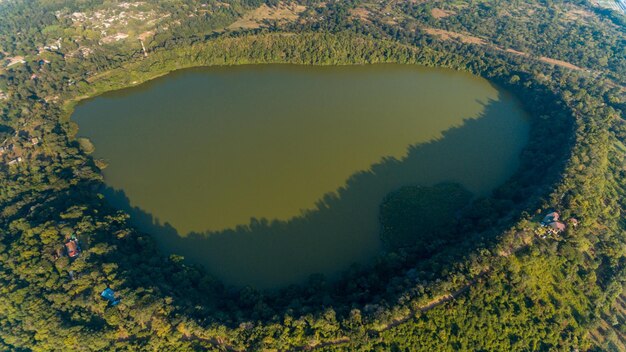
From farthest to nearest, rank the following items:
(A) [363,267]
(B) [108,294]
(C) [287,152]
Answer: (C) [287,152], (A) [363,267], (B) [108,294]

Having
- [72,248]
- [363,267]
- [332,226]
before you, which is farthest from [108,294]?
[363,267]

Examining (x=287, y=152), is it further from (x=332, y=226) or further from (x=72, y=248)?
(x=72, y=248)

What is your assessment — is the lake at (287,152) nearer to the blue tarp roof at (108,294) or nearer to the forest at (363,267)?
the forest at (363,267)

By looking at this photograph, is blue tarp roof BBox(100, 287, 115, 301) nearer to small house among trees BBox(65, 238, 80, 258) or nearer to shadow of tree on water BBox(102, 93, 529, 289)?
small house among trees BBox(65, 238, 80, 258)

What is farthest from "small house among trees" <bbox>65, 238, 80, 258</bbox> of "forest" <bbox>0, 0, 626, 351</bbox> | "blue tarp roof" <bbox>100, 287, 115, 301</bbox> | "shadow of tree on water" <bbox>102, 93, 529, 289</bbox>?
"shadow of tree on water" <bbox>102, 93, 529, 289</bbox>

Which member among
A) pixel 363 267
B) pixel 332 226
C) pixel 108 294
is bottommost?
pixel 108 294

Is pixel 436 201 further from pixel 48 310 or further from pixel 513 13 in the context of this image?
pixel 513 13
